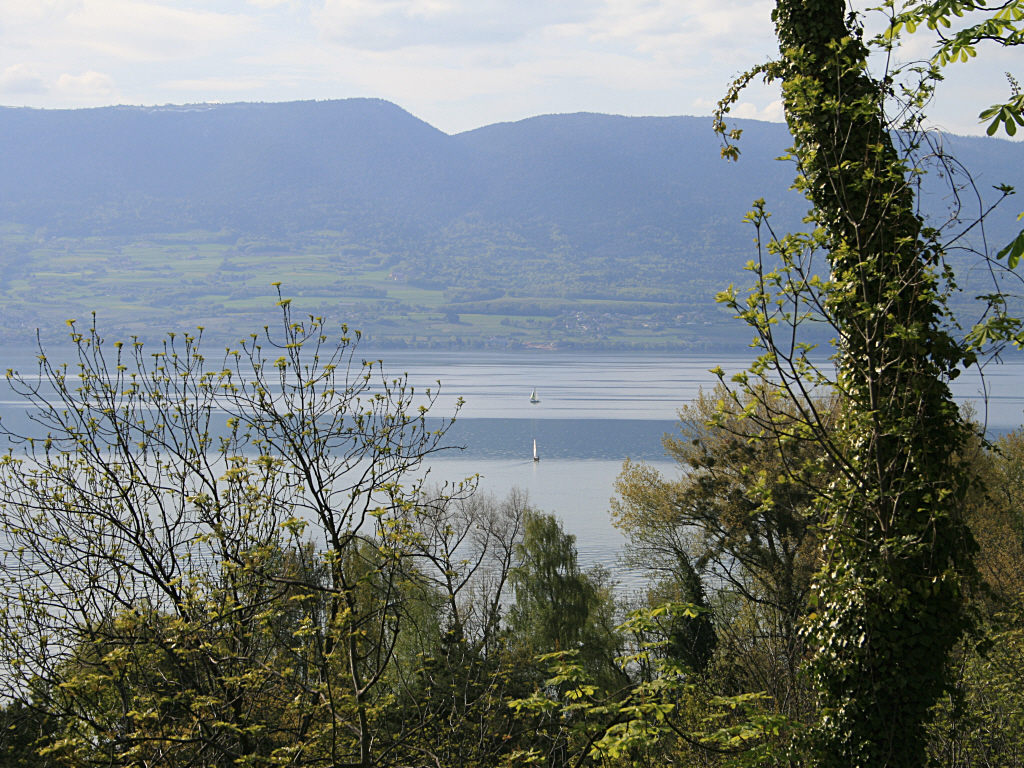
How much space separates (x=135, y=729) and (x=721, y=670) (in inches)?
528

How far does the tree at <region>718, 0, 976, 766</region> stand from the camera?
619 centimetres

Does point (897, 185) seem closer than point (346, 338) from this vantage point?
Yes

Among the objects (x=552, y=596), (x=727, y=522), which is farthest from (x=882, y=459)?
(x=552, y=596)

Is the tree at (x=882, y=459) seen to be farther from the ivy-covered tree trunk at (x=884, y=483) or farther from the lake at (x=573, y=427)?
the lake at (x=573, y=427)

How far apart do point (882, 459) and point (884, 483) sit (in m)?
0.41

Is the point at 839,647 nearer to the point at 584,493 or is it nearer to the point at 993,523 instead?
the point at 993,523

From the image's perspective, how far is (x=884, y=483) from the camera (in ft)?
21.1

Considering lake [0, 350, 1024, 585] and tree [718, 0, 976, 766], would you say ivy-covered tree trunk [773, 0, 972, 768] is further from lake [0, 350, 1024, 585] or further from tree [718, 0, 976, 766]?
lake [0, 350, 1024, 585]

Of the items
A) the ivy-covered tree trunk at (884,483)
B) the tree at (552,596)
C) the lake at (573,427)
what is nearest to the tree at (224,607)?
the ivy-covered tree trunk at (884,483)

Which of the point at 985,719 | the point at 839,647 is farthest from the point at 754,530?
the point at 839,647

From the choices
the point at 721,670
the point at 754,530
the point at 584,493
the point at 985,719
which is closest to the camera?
the point at 985,719

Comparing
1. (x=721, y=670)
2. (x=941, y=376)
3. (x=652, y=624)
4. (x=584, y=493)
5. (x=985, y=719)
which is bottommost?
(x=584, y=493)

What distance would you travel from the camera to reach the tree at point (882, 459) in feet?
20.3

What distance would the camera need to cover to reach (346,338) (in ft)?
23.2
